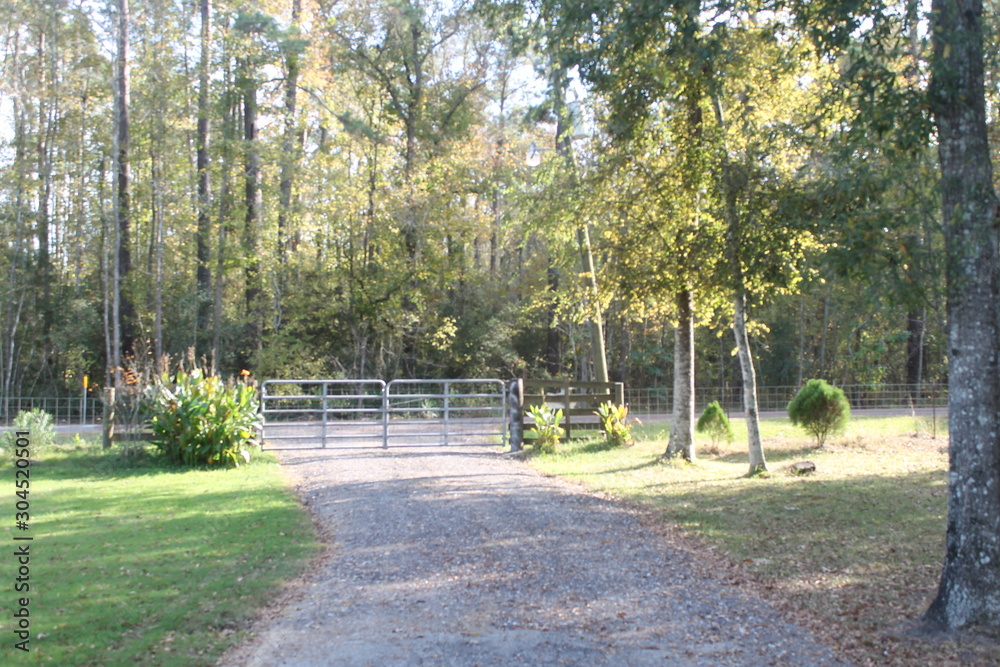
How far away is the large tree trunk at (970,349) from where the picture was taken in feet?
16.5

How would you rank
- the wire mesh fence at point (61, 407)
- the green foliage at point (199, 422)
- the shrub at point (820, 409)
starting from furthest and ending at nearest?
1. the wire mesh fence at point (61, 407)
2. the shrub at point (820, 409)
3. the green foliage at point (199, 422)

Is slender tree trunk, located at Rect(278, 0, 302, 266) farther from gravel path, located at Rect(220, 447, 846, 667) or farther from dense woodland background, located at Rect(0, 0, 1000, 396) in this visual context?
gravel path, located at Rect(220, 447, 846, 667)

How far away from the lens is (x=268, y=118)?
2823 cm

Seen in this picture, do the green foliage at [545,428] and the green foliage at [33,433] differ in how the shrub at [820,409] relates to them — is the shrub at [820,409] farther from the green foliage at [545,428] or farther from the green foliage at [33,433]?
the green foliage at [33,433]

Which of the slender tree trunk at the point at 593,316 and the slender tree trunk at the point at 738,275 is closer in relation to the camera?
the slender tree trunk at the point at 738,275

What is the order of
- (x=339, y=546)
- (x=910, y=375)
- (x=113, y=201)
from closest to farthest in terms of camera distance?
(x=339, y=546) < (x=113, y=201) < (x=910, y=375)

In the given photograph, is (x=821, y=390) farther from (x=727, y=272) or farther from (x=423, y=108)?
(x=423, y=108)

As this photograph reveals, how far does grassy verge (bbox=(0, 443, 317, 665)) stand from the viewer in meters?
4.91

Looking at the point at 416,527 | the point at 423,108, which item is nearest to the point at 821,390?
the point at 416,527

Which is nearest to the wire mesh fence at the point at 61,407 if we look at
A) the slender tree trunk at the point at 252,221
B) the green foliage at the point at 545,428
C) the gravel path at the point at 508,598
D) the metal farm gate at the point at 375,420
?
the slender tree trunk at the point at 252,221

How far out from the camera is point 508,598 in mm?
5746

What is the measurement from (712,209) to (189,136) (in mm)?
21777

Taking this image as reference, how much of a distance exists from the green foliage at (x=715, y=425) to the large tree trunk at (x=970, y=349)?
33.3 ft

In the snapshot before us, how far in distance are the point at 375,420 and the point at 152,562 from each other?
33.0 ft
